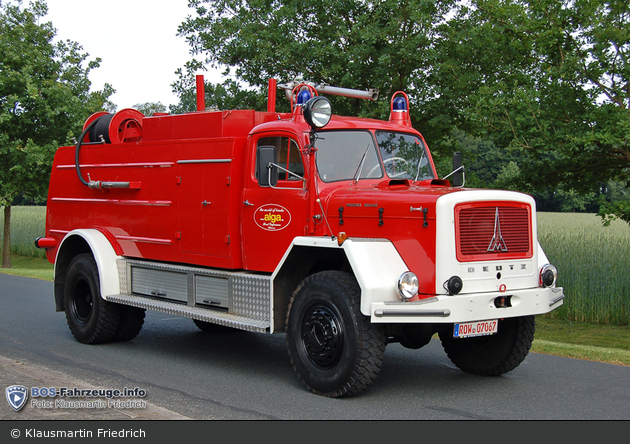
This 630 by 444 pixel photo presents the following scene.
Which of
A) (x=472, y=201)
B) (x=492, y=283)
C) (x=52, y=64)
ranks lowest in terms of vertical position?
(x=492, y=283)

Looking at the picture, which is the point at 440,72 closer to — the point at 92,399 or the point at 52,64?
the point at 92,399

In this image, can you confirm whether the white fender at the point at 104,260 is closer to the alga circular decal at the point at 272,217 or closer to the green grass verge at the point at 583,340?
the alga circular decal at the point at 272,217

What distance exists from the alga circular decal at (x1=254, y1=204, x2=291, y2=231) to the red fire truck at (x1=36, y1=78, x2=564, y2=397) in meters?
0.02

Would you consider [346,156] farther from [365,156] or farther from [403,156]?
[403,156]

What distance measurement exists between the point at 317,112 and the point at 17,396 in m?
3.79

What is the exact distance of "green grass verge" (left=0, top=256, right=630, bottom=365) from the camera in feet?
28.7

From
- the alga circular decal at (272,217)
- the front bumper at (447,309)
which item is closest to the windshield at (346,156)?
the alga circular decal at (272,217)

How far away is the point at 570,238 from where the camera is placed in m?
15.8

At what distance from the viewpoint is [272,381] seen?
7.27 meters

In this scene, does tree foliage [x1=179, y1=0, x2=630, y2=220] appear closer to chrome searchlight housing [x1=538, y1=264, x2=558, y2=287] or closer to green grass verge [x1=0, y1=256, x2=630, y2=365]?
green grass verge [x1=0, y1=256, x2=630, y2=365]

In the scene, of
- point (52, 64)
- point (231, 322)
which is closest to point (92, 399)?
point (231, 322)

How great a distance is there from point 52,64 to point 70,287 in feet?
52.2

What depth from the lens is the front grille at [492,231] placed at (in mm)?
6410

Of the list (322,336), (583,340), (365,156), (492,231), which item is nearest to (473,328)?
(492,231)
